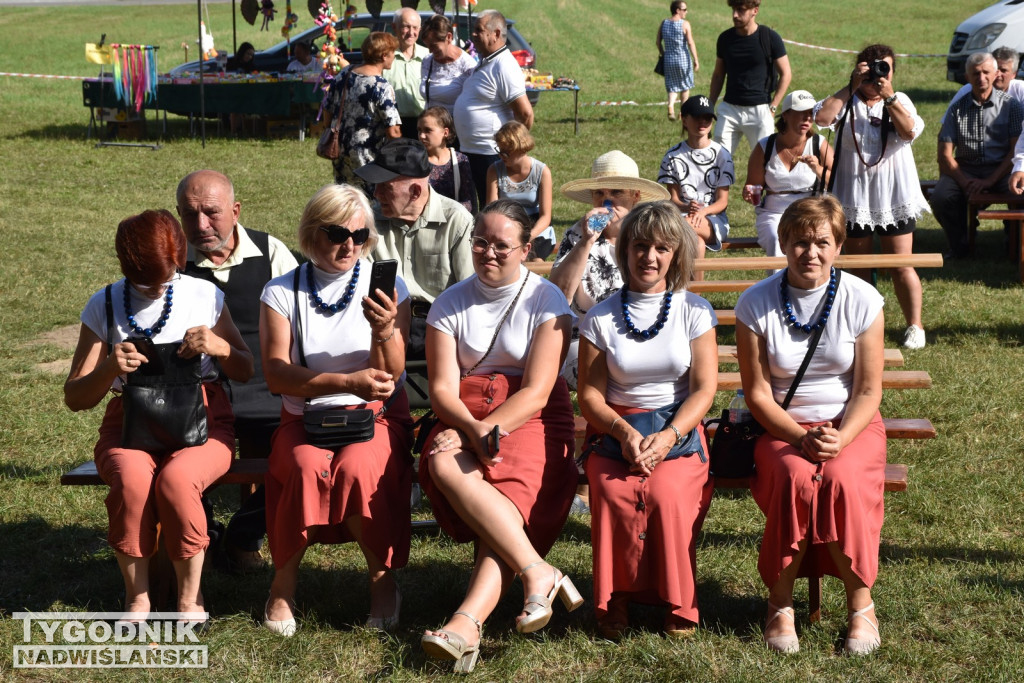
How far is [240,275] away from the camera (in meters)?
4.43

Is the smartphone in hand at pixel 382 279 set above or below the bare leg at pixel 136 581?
above

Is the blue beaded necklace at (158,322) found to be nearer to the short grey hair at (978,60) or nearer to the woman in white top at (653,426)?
the woman in white top at (653,426)

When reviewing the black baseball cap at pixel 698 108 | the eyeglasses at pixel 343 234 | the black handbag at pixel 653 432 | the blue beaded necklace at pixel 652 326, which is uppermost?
the black baseball cap at pixel 698 108

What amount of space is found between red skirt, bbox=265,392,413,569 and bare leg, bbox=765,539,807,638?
1255 mm

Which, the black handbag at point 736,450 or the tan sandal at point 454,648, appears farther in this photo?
the black handbag at point 736,450

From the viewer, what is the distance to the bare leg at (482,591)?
11.6ft

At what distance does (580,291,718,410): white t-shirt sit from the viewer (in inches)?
153

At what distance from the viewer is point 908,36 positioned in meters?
27.7

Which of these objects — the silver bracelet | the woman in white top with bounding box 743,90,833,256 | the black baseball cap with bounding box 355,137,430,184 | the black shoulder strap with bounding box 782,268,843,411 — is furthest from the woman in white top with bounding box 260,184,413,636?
the woman in white top with bounding box 743,90,833,256

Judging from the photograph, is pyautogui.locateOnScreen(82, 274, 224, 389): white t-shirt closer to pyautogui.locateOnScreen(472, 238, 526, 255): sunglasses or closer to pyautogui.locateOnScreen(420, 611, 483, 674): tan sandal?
pyautogui.locateOnScreen(472, 238, 526, 255): sunglasses

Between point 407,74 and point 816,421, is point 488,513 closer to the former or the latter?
point 816,421

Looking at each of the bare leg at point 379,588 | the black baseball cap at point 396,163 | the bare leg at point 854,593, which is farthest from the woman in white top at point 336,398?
the bare leg at point 854,593

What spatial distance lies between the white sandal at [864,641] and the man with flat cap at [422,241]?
2163 millimetres

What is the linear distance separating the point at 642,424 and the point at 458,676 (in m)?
1.02
